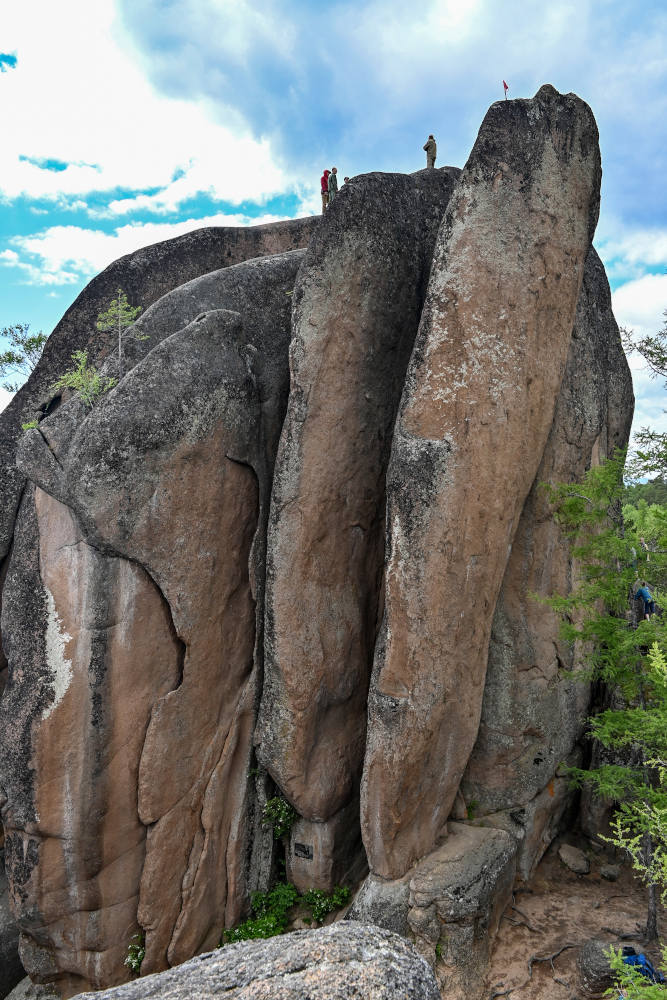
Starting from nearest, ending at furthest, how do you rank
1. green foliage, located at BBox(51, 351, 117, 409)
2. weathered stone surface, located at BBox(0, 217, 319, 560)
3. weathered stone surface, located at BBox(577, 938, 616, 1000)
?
1. weathered stone surface, located at BBox(577, 938, 616, 1000)
2. green foliage, located at BBox(51, 351, 117, 409)
3. weathered stone surface, located at BBox(0, 217, 319, 560)

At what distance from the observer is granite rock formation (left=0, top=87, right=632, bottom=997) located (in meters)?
8.05

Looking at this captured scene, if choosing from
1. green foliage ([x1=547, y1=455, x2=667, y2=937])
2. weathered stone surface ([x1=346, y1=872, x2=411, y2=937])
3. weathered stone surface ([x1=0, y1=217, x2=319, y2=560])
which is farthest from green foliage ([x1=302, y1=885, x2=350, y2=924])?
weathered stone surface ([x1=0, y1=217, x2=319, y2=560])

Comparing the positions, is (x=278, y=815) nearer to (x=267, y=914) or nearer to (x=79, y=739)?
(x=267, y=914)

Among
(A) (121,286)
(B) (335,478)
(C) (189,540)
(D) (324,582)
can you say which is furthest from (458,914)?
(A) (121,286)

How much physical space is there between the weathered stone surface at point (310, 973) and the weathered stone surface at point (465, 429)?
4370mm

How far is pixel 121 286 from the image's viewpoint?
12.0m

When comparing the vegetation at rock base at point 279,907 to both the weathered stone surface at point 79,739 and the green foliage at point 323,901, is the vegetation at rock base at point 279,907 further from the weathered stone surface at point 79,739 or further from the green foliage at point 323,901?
the weathered stone surface at point 79,739

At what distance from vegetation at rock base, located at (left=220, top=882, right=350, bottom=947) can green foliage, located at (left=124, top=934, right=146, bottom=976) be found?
116 centimetres

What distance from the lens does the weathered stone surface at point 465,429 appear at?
7.95m

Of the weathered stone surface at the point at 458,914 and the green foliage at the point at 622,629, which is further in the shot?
the weathered stone surface at the point at 458,914

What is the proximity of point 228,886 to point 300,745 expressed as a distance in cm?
279

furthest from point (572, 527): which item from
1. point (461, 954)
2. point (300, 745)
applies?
point (461, 954)

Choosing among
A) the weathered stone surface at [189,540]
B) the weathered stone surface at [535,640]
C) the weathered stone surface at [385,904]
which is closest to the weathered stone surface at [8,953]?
the weathered stone surface at [189,540]

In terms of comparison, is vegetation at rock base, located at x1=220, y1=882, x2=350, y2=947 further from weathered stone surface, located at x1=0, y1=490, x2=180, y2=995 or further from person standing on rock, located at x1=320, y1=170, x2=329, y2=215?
person standing on rock, located at x1=320, y1=170, x2=329, y2=215
